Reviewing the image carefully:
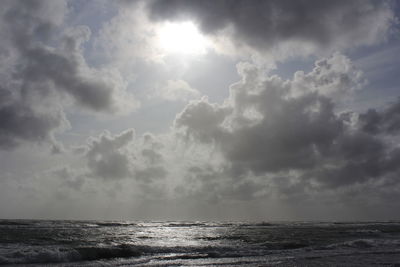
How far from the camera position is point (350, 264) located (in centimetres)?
2080

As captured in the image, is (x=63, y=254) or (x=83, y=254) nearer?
(x=63, y=254)

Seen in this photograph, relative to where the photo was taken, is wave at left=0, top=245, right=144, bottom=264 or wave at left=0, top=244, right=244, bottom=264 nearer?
wave at left=0, top=245, right=144, bottom=264

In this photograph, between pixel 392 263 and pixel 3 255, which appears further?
pixel 3 255

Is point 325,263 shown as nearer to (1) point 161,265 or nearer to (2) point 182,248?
(1) point 161,265

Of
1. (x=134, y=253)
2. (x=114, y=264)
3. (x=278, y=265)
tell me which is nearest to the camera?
(x=278, y=265)

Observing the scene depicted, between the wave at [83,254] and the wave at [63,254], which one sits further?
the wave at [83,254]

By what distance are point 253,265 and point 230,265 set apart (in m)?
1.46

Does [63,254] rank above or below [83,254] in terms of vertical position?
above

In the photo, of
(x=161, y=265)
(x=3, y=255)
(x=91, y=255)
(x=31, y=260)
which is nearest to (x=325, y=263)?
(x=161, y=265)

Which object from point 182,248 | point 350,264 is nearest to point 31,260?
point 182,248

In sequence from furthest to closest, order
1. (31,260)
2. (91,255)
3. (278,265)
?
(91,255), (31,260), (278,265)

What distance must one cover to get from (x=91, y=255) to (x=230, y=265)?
1216 centimetres

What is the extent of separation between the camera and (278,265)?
66.0 feet

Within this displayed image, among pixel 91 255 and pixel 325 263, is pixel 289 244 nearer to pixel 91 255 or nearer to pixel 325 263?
pixel 325 263
